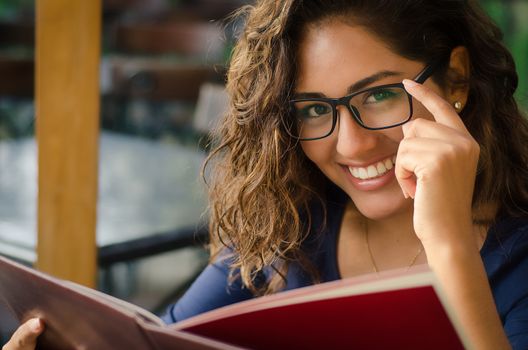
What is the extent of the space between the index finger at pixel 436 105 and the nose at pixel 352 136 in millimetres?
109

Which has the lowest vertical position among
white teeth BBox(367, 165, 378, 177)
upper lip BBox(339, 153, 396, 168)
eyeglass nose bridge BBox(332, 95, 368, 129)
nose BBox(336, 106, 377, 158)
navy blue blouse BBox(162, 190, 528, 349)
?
navy blue blouse BBox(162, 190, 528, 349)

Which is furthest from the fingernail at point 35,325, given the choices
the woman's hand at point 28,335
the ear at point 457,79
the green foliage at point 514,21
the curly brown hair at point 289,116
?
the green foliage at point 514,21

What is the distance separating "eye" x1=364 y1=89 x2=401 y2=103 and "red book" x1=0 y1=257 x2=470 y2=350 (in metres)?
0.47

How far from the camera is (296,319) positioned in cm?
87

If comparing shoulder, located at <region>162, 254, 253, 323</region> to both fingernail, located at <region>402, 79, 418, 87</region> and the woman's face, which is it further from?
fingernail, located at <region>402, 79, 418, 87</region>

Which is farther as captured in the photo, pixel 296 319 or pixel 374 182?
pixel 374 182

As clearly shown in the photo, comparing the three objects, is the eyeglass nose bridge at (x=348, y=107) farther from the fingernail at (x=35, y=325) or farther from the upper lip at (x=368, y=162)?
the fingernail at (x=35, y=325)

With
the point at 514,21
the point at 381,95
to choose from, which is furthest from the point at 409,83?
the point at 514,21

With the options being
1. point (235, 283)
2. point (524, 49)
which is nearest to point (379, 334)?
point (235, 283)

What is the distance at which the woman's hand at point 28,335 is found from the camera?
1.09 m

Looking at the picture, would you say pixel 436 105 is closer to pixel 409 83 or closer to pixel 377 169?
pixel 409 83

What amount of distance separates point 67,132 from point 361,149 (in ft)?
2.28

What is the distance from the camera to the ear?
1.41m

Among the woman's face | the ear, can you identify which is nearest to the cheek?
the woman's face
